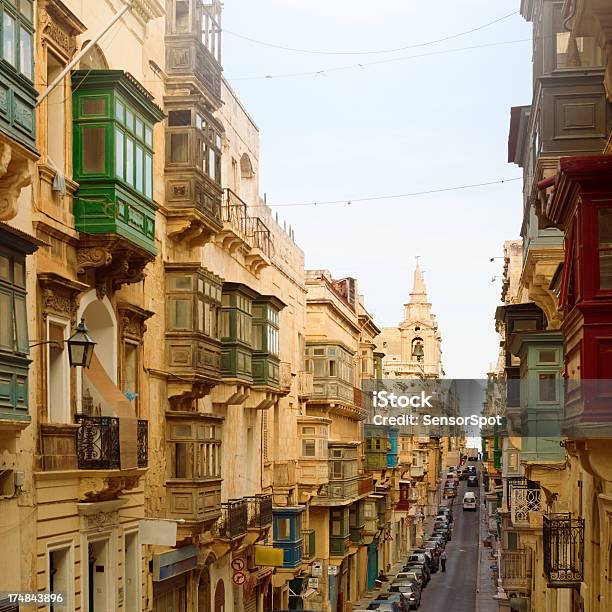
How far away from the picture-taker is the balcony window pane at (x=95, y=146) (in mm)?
18422

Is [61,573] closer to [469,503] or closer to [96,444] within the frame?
[96,444]

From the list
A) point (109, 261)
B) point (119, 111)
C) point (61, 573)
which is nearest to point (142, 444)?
point (61, 573)

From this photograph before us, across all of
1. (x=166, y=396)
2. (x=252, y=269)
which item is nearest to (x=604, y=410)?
(x=166, y=396)

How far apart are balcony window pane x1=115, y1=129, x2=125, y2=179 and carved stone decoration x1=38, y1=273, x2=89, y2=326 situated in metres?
1.81

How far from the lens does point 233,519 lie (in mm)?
28000

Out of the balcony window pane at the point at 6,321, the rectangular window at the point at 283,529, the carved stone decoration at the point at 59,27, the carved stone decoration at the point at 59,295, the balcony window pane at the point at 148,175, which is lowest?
the rectangular window at the point at 283,529

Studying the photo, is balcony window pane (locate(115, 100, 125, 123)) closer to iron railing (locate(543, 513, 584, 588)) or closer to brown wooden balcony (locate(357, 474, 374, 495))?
iron railing (locate(543, 513, 584, 588))

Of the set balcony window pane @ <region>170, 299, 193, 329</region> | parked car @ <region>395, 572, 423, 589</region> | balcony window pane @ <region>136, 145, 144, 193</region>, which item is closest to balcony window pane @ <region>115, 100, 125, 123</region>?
balcony window pane @ <region>136, 145, 144, 193</region>

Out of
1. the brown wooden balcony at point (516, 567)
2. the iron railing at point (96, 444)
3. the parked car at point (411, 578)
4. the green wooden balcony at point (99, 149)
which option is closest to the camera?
the iron railing at point (96, 444)

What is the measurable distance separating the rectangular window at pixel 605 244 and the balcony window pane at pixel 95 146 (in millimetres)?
7720

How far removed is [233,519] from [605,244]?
1558cm

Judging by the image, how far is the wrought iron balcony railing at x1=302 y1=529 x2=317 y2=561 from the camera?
41934mm

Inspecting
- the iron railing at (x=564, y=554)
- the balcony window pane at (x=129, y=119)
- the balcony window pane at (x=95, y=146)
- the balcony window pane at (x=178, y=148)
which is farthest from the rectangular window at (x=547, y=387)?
the balcony window pane at (x=95, y=146)

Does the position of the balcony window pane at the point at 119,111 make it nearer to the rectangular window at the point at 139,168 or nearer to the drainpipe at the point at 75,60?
the rectangular window at the point at 139,168
